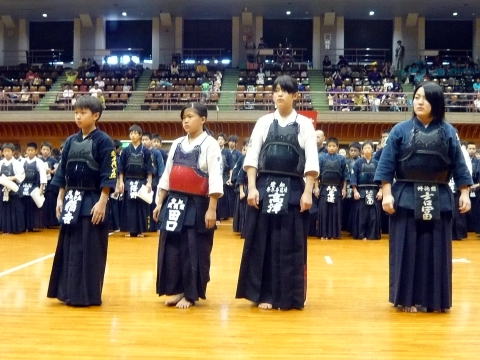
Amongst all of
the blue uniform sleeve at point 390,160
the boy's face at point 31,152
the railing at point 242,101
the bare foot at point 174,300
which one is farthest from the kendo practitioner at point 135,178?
the railing at point 242,101

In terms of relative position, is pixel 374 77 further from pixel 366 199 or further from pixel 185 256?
pixel 185 256

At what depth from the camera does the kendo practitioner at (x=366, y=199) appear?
10844 millimetres

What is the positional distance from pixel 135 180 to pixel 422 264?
626cm

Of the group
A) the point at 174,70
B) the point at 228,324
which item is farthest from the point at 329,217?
the point at 174,70

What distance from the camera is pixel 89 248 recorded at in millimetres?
4918

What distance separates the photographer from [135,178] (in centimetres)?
1033

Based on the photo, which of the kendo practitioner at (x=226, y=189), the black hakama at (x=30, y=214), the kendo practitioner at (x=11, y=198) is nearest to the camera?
the kendo practitioner at (x=11, y=198)

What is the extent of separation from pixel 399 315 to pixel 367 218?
21.5ft

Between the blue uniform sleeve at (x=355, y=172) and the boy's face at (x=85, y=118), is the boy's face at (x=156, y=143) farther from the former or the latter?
the boy's face at (x=85, y=118)

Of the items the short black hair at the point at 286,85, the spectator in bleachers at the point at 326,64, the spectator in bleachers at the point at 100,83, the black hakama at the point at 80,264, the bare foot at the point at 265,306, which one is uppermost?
the spectator in bleachers at the point at 326,64

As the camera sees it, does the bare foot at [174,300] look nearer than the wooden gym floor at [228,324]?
No

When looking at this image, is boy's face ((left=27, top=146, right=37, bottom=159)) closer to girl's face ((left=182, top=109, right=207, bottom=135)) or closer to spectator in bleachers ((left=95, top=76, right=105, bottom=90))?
girl's face ((left=182, top=109, right=207, bottom=135))

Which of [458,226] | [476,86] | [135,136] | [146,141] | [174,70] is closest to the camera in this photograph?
[135,136]

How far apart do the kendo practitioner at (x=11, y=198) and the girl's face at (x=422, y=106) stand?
809 centimetres
